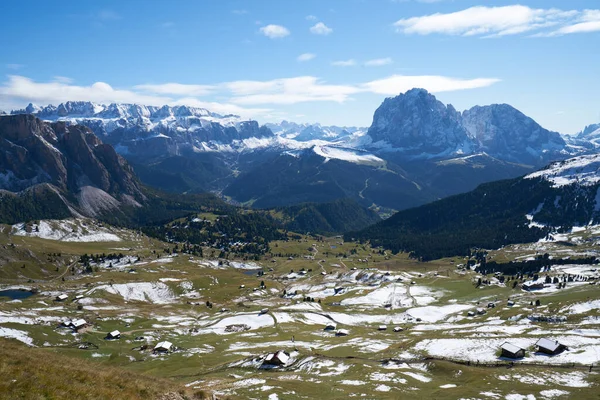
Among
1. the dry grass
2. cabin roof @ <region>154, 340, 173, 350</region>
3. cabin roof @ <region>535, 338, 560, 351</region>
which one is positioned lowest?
cabin roof @ <region>154, 340, 173, 350</region>

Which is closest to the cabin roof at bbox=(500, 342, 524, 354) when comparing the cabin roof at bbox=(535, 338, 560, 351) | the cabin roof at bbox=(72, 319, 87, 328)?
the cabin roof at bbox=(535, 338, 560, 351)

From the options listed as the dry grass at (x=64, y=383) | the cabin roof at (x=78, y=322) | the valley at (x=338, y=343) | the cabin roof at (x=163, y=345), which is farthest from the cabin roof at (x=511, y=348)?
the cabin roof at (x=78, y=322)

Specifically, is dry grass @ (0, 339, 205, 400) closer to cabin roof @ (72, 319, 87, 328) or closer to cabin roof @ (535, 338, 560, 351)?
cabin roof @ (535, 338, 560, 351)

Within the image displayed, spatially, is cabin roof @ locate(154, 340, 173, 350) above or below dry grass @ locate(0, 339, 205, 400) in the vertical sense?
below

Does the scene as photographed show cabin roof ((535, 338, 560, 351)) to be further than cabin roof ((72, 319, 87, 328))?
No

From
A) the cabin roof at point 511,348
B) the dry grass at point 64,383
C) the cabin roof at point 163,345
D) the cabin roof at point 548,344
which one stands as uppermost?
the dry grass at point 64,383

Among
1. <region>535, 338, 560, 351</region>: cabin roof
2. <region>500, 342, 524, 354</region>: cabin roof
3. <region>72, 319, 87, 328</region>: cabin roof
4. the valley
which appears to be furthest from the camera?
<region>72, 319, 87, 328</region>: cabin roof

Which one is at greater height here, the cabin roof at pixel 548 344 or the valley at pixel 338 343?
the cabin roof at pixel 548 344

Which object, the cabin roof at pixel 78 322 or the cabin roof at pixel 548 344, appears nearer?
the cabin roof at pixel 548 344

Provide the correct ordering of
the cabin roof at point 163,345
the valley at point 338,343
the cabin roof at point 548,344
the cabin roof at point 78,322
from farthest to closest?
1. the cabin roof at point 78,322
2. the cabin roof at point 163,345
3. the cabin roof at point 548,344
4. the valley at point 338,343

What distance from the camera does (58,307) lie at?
173 meters

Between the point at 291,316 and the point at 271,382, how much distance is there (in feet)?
329

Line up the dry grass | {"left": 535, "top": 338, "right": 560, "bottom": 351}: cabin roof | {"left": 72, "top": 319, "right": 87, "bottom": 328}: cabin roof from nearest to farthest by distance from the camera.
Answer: the dry grass < {"left": 535, "top": 338, "right": 560, "bottom": 351}: cabin roof < {"left": 72, "top": 319, "right": 87, "bottom": 328}: cabin roof

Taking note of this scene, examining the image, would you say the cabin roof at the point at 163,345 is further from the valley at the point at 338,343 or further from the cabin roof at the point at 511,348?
the cabin roof at the point at 511,348
